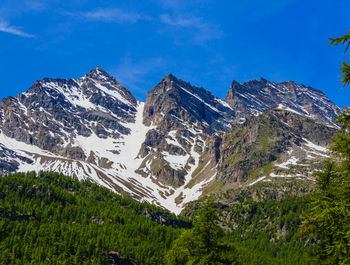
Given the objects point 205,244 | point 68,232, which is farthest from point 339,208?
point 68,232

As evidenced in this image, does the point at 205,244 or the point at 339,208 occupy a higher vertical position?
the point at 339,208

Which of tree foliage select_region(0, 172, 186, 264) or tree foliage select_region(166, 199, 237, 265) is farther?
tree foliage select_region(0, 172, 186, 264)

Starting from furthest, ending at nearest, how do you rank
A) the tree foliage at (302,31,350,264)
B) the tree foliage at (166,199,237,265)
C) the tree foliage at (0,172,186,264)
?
the tree foliage at (0,172,186,264) → the tree foliage at (166,199,237,265) → the tree foliage at (302,31,350,264)

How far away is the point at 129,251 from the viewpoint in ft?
449

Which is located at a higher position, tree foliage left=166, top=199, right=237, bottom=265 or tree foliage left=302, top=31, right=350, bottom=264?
tree foliage left=302, top=31, right=350, bottom=264

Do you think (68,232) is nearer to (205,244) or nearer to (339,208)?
(205,244)

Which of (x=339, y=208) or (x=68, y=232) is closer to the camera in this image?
(x=339, y=208)

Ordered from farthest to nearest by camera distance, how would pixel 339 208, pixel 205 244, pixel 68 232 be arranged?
pixel 68 232
pixel 205 244
pixel 339 208

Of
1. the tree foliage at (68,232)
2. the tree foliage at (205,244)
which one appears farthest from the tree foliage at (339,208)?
the tree foliage at (68,232)

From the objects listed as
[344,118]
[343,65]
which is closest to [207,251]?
[344,118]

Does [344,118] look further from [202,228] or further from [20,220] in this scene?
[20,220]

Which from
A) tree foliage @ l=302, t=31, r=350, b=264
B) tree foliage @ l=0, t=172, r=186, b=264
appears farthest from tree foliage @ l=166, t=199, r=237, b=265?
tree foliage @ l=0, t=172, r=186, b=264

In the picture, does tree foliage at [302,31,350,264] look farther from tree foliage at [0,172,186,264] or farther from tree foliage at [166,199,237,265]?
tree foliage at [0,172,186,264]

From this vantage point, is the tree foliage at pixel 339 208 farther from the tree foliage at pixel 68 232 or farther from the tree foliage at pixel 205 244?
the tree foliage at pixel 68 232
